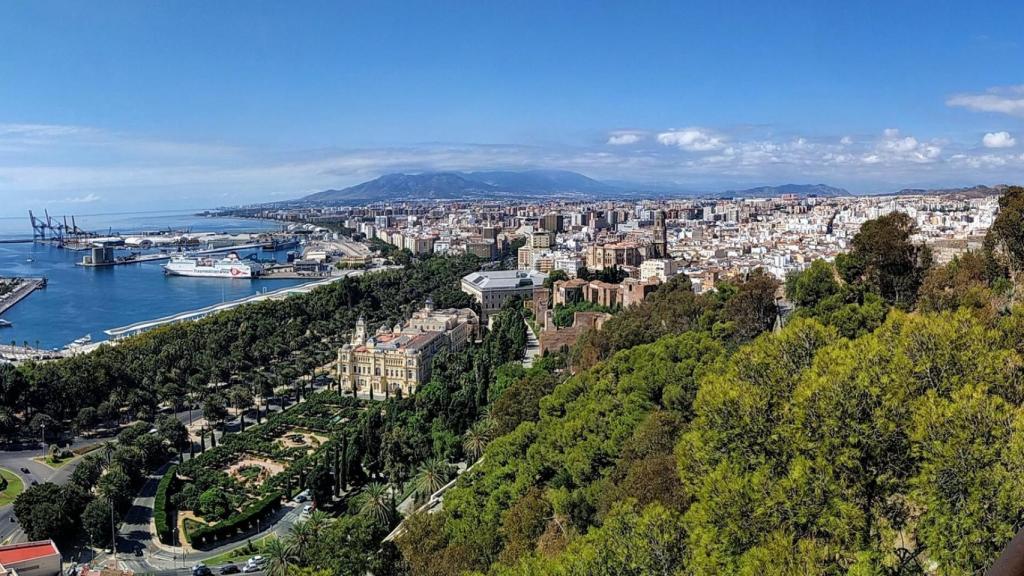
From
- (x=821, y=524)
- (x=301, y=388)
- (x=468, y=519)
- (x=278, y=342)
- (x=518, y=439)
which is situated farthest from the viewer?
(x=278, y=342)

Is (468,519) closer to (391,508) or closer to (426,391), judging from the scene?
(391,508)

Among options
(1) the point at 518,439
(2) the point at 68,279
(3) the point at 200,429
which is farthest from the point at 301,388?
(2) the point at 68,279

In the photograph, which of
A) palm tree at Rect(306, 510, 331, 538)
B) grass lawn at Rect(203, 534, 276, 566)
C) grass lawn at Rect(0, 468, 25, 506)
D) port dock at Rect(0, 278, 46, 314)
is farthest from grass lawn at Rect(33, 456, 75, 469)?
port dock at Rect(0, 278, 46, 314)

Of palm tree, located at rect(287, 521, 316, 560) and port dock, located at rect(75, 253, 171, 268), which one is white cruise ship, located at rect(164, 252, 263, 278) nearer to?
port dock, located at rect(75, 253, 171, 268)

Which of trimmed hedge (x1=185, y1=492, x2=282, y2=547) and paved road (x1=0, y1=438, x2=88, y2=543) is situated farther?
paved road (x1=0, y1=438, x2=88, y2=543)

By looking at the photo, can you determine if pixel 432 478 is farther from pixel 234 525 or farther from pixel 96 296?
pixel 96 296

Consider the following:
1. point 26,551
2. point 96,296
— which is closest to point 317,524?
point 26,551

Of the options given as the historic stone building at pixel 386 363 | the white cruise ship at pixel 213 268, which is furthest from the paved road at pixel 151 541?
the white cruise ship at pixel 213 268
